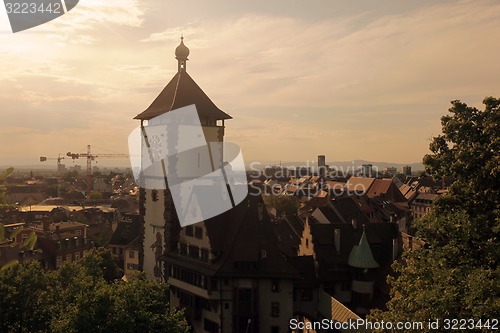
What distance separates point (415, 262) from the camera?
22.5 m

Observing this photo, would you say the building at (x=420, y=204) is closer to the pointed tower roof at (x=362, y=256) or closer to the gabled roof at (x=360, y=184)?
the gabled roof at (x=360, y=184)

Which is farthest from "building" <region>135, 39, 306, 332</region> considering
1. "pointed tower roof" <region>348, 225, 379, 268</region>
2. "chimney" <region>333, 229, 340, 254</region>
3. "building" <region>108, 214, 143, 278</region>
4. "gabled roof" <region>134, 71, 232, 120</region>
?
"building" <region>108, 214, 143, 278</region>

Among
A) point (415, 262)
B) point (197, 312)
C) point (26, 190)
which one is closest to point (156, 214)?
point (197, 312)

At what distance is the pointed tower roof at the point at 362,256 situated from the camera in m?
45.4

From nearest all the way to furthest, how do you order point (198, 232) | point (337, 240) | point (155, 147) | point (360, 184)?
point (198, 232) → point (337, 240) → point (155, 147) → point (360, 184)

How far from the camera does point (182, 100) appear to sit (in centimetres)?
4962

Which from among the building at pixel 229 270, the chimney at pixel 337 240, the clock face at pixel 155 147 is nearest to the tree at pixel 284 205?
the chimney at pixel 337 240

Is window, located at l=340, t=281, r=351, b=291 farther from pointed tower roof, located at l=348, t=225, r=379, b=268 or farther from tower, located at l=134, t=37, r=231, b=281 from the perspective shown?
tower, located at l=134, t=37, r=231, b=281

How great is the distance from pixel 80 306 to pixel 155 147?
2459cm

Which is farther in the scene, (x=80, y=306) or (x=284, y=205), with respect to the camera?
(x=284, y=205)

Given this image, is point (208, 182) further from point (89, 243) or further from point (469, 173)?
point (89, 243)

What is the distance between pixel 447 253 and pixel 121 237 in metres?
69.1

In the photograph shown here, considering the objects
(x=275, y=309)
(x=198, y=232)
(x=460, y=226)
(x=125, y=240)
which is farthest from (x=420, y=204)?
(x=460, y=226)

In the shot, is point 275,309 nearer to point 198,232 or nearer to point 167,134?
point 198,232
